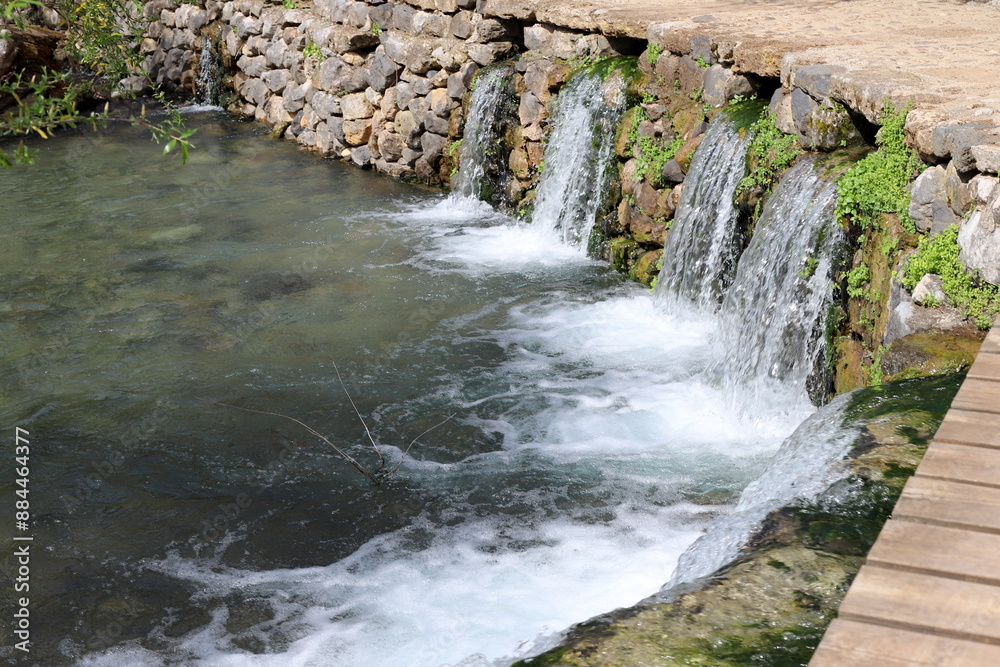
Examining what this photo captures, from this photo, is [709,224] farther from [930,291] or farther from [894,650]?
[894,650]

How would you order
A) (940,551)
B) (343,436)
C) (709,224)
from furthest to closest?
1. (709,224)
2. (343,436)
3. (940,551)

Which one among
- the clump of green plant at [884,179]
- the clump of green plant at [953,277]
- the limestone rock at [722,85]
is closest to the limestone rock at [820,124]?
the clump of green plant at [884,179]

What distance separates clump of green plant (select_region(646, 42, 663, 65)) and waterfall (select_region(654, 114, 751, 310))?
3.28 ft

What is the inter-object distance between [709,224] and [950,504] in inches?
163

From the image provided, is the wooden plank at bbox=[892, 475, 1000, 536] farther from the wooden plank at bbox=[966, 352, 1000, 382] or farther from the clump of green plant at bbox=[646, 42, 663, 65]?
the clump of green plant at bbox=[646, 42, 663, 65]

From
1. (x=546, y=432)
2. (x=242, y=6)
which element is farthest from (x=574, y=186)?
(x=242, y=6)

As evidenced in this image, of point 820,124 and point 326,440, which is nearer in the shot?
point 326,440

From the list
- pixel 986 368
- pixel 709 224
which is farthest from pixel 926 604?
pixel 709 224

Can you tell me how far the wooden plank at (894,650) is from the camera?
5.73ft

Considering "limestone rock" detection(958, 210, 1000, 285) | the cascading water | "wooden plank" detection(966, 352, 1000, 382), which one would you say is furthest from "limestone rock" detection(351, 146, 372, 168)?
"wooden plank" detection(966, 352, 1000, 382)

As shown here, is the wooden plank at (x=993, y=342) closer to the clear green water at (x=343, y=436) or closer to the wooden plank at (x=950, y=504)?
the wooden plank at (x=950, y=504)

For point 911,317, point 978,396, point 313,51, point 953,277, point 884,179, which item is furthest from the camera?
point 313,51

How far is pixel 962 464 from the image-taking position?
2.39 metres

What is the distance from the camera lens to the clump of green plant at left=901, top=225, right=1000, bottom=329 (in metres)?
3.85
